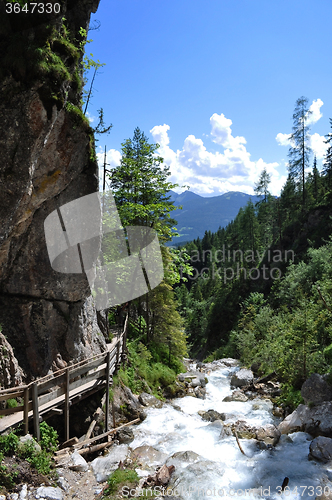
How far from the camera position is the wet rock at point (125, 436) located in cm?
1114

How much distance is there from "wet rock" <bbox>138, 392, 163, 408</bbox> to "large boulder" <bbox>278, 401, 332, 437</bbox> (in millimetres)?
5838

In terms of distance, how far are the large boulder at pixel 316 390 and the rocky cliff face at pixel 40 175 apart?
9393mm

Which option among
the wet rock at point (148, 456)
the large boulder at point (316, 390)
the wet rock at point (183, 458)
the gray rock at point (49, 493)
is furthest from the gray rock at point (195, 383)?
the gray rock at point (49, 493)

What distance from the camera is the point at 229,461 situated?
969 centimetres

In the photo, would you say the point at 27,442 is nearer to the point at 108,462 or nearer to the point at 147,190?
the point at 108,462

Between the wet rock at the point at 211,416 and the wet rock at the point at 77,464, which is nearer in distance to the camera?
the wet rock at the point at 77,464

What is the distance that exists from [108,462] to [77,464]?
3.94 ft

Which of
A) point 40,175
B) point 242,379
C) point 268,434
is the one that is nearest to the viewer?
point 40,175

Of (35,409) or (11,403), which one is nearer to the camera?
(35,409)

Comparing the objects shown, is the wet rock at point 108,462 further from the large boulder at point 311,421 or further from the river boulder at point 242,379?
the river boulder at point 242,379

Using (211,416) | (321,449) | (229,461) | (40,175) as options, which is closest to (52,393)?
(229,461)

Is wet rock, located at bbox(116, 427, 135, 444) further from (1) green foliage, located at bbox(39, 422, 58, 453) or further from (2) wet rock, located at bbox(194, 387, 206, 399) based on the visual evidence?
(2) wet rock, located at bbox(194, 387, 206, 399)

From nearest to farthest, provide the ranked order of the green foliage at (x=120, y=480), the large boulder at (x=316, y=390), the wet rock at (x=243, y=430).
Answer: the green foliage at (x=120, y=480) < the wet rock at (x=243, y=430) < the large boulder at (x=316, y=390)

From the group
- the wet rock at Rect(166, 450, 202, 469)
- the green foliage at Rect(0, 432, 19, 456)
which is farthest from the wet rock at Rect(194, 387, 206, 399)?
the green foliage at Rect(0, 432, 19, 456)
